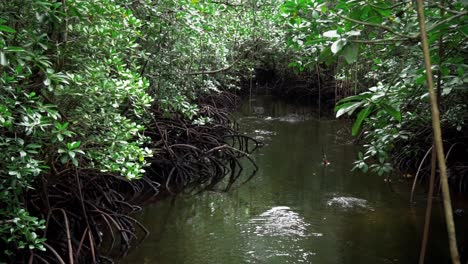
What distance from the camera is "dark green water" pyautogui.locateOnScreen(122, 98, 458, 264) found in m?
4.34

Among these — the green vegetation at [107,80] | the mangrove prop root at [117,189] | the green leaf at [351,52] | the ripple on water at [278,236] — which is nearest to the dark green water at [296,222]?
the ripple on water at [278,236]

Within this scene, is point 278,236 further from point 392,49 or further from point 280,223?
point 392,49

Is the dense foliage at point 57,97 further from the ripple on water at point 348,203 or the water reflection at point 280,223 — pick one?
the ripple on water at point 348,203

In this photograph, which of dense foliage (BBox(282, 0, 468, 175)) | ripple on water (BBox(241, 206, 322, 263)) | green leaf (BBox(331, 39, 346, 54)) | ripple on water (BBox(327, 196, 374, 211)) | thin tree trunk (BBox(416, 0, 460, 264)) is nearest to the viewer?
thin tree trunk (BBox(416, 0, 460, 264))

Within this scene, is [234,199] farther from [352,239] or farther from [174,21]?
[174,21]

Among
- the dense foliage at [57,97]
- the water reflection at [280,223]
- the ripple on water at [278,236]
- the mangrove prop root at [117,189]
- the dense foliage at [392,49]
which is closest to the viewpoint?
the dense foliage at [392,49]

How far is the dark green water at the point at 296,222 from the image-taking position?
4.34m

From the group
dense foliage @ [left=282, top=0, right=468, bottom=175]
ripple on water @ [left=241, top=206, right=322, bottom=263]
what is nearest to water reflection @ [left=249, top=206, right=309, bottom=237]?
ripple on water @ [left=241, top=206, right=322, bottom=263]

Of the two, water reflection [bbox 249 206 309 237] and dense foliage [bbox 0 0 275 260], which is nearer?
dense foliage [bbox 0 0 275 260]

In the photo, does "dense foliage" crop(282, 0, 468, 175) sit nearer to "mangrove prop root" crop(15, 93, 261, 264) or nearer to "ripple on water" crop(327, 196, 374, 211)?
"ripple on water" crop(327, 196, 374, 211)

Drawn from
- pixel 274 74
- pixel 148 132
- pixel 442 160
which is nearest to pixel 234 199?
pixel 148 132

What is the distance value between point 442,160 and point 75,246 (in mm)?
3237

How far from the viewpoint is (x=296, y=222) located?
5.18 m

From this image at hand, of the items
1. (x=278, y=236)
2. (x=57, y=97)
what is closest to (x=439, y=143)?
(x=57, y=97)
